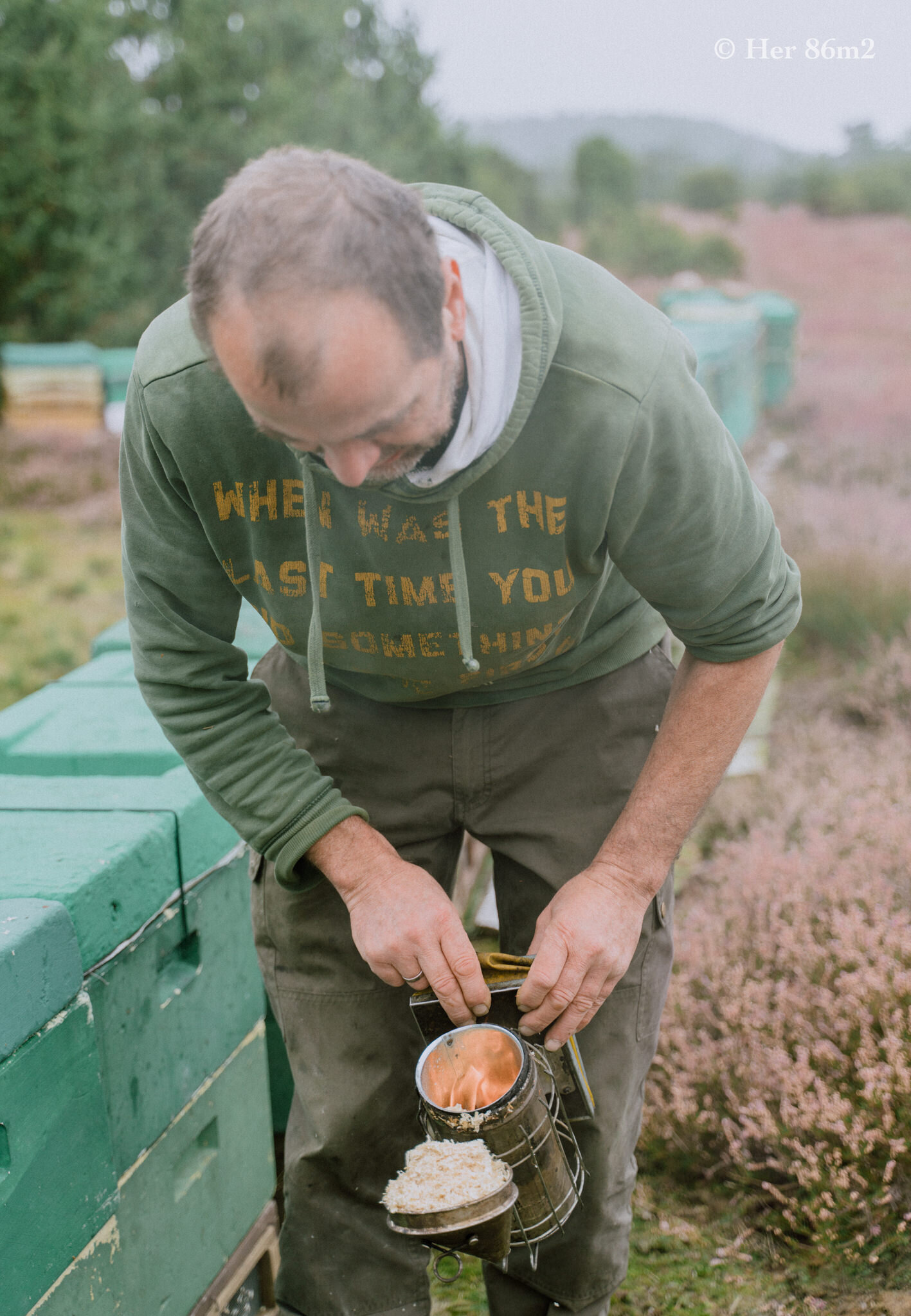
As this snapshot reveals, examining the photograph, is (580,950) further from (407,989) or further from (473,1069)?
(407,989)

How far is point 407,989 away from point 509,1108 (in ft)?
1.63

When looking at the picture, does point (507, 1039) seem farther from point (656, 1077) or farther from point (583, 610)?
point (656, 1077)

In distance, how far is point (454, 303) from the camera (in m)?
1.43

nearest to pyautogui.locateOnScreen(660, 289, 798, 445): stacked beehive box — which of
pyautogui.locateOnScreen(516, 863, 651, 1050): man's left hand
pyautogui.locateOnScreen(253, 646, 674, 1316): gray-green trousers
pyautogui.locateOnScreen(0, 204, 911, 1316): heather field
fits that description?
pyautogui.locateOnScreen(0, 204, 911, 1316): heather field

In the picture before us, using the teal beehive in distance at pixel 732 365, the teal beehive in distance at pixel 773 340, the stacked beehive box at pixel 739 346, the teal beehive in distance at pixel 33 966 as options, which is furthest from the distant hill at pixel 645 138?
the teal beehive in distance at pixel 33 966

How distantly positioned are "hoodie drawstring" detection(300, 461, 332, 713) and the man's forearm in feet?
1.76

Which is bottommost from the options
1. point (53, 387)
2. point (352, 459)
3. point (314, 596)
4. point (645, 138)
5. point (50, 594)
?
point (50, 594)

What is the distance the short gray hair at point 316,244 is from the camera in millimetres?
1231

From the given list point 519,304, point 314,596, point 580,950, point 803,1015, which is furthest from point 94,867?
point 803,1015

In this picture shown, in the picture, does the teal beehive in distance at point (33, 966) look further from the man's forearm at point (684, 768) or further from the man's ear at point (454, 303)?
the man's ear at point (454, 303)

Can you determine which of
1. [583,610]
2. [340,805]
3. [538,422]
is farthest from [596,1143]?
[538,422]

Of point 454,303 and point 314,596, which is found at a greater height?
point 454,303

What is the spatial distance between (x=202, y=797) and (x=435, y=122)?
25.2m

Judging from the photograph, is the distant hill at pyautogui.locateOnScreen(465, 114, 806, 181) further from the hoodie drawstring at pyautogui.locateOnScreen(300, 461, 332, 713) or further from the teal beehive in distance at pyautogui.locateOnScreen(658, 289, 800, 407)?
the hoodie drawstring at pyautogui.locateOnScreen(300, 461, 332, 713)
